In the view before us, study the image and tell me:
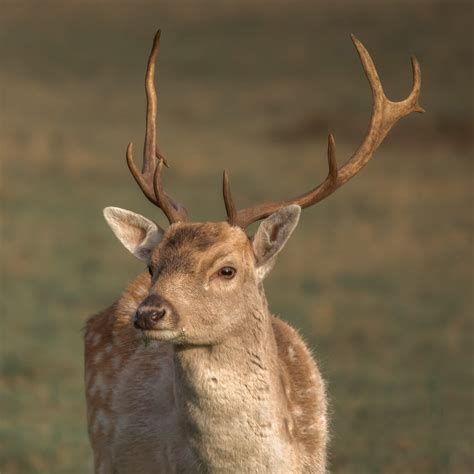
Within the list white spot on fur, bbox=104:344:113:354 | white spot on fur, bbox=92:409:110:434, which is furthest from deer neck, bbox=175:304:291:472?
white spot on fur, bbox=104:344:113:354

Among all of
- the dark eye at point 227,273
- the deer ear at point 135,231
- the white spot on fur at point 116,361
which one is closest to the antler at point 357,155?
the dark eye at point 227,273

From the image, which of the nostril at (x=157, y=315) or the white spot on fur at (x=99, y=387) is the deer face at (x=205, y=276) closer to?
the nostril at (x=157, y=315)

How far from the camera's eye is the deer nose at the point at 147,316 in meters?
4.88

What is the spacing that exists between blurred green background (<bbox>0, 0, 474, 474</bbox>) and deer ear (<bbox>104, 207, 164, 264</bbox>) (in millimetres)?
3198

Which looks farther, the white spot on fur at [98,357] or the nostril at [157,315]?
the white spot on fur at [98,357]

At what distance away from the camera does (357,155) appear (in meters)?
6.00

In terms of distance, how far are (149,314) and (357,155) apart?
1.59 m

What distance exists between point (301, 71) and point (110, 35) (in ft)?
25.6

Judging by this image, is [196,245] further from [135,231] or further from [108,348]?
[108,348]

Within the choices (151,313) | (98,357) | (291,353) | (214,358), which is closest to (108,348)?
(98,357)

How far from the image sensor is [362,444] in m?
9.39

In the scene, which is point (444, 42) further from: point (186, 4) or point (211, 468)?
point (211, 468)

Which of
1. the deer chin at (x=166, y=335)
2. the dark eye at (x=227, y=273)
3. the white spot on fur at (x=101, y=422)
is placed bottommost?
the white spot on fur at (x=101, y=422)

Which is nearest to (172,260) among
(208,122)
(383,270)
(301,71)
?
(383,270)
